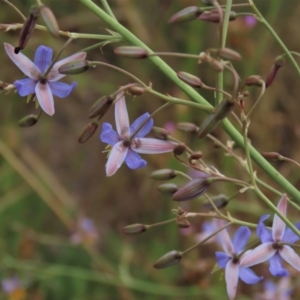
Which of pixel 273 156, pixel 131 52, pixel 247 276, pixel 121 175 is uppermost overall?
pixel 131 52

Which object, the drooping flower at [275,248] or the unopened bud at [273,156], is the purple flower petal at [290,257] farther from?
the unopened bud at [273,156]

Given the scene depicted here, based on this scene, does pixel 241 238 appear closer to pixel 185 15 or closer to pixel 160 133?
pixel 160 133

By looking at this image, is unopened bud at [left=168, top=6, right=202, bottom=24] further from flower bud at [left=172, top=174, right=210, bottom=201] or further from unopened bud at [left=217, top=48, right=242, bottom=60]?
flower bud at [left=172, top=174, right=210, bottom=201]

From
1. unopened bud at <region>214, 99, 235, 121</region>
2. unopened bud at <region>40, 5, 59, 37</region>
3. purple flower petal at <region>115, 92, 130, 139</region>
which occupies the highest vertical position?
unopened bud at <region>40, 5, 59, 37</region>

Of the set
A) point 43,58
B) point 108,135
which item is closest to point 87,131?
point 108,135

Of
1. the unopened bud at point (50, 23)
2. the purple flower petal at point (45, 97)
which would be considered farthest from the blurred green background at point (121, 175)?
the unopened bud at point (50, 23)

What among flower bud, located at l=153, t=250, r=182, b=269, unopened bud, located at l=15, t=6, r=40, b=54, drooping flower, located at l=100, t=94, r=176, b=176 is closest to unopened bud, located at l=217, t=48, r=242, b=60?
drooping flower, located at l=100, t=94, r=176, b=176

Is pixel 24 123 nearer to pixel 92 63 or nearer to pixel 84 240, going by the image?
pixel 92 63
